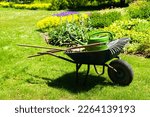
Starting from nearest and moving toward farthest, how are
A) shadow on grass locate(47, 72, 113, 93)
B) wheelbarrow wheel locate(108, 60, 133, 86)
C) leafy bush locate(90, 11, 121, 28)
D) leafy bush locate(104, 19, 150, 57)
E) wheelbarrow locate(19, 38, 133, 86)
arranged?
wheelbarrow locate(19, 38, 133, 86), wheelbarrow wheel locate(108, 60, 133, 86), shadow on grass locate(47, 72, 113, 93), leafy bush locate(104, 19, 150, 57), leafy bush locate(90, 11, 121, 28)

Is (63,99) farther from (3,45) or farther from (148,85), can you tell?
(3,45)

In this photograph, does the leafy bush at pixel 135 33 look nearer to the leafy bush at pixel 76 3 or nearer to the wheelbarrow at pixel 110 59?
the wheelbarrow at pixel 110 59

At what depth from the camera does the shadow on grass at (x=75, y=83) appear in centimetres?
798

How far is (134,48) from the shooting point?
10867 millimetres

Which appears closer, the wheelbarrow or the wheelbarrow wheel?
the wheelbarrow

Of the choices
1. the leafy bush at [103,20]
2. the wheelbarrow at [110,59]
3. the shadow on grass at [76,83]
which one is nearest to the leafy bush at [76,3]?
the leafy bush at [103,20]

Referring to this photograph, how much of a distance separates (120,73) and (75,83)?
1078mm

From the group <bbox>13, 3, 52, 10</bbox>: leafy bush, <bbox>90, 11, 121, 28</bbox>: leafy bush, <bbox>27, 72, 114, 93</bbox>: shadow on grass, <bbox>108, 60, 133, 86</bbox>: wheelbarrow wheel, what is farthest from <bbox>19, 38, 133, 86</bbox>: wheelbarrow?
<bbox>13, 3, 52, 10</bbox>: leafy bush

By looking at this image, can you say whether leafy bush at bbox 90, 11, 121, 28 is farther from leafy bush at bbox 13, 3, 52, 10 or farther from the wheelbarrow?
leafy bush at bbox 13, 3, 52, 10

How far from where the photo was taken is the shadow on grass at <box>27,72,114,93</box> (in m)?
7.98

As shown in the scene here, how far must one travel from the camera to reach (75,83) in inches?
326

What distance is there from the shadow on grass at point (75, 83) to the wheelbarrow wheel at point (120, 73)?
0.22 meters

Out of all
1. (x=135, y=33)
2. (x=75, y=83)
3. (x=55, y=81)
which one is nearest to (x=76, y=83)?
(x=75, y=83)

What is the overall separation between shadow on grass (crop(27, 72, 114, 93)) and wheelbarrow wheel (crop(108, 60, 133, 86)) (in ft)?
0.72
